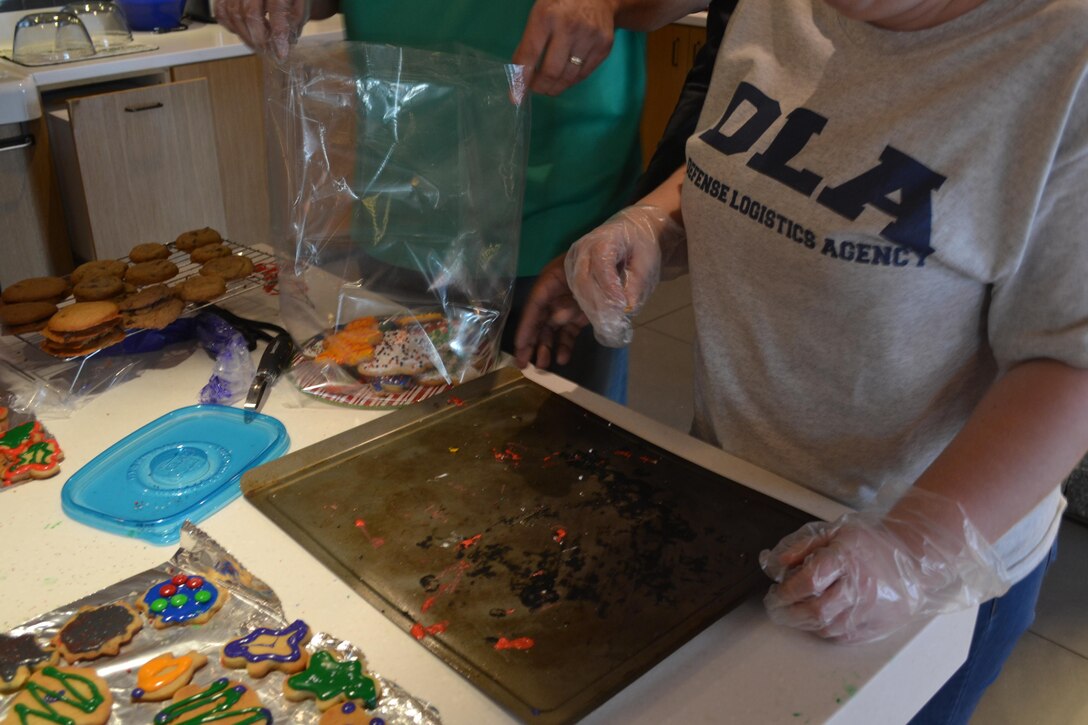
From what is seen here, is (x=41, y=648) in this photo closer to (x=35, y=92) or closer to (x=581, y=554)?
(x=581, y=554)

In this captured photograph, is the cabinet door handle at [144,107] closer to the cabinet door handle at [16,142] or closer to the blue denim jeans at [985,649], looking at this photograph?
the cabinet door handle at [16,142]

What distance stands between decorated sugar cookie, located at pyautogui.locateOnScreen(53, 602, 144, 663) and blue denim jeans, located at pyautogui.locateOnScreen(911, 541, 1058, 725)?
2.21ft

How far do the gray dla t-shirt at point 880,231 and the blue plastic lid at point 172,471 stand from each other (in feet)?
1.50

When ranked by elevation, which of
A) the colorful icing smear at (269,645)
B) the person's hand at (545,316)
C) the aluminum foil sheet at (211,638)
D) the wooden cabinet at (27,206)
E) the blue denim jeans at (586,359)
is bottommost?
the wooden cabinet at (27,206)

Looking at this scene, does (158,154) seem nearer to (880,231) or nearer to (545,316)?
(545,316)

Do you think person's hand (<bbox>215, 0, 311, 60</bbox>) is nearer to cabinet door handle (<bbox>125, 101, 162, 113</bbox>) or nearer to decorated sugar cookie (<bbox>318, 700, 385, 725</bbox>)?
decorated sugar cookie (<bbox>318, 700, 385, 725</bbox>)

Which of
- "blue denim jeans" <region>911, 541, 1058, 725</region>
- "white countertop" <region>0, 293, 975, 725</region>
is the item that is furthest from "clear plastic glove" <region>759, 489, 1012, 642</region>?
"blue denim jeans" <region>911, 541, 1058, 725</region>

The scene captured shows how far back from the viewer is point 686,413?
245 cm

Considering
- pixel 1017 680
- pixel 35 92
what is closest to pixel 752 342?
pixel 1017 680

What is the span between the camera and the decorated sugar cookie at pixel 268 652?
0.63 meters

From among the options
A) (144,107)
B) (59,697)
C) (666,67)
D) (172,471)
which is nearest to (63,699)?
(59,697)

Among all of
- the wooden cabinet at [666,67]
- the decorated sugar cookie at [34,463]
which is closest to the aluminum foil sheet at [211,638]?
the decorated sugar cookie at [34,463]

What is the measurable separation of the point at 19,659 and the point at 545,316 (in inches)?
24.3

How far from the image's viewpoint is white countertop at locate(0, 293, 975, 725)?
63 centimetres
